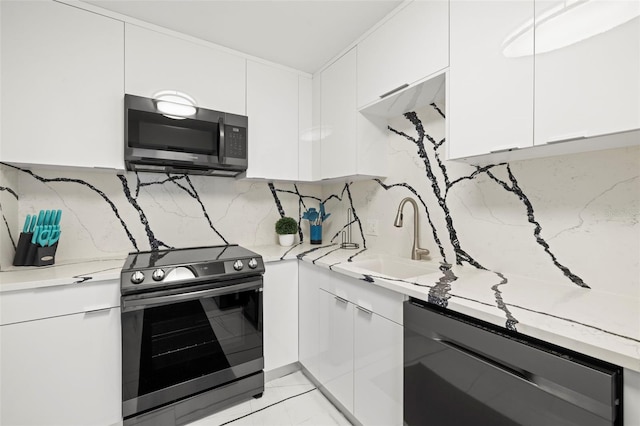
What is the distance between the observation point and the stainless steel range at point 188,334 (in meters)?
1.51

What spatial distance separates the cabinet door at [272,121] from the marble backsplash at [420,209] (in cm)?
34

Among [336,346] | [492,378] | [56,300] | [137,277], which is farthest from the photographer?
[336,346]

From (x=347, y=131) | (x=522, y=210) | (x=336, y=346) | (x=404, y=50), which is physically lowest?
(x=336, y=346)

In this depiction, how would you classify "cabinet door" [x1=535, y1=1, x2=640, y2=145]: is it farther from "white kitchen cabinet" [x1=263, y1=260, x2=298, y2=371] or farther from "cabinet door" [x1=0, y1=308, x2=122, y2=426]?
"cabinet door" [x1=0, y1=308, x2=122, y2=426]

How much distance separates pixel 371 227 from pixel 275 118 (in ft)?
3.81

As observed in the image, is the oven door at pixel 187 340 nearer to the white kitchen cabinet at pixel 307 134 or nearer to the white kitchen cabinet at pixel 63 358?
the white kitchen cabinet at pixel 63 358

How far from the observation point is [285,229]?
2.46m

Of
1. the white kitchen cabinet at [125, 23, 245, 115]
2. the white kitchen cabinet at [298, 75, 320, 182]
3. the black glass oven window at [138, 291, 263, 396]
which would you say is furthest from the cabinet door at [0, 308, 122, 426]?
the white kitchen cabinet at [298, 75, 320, 182]

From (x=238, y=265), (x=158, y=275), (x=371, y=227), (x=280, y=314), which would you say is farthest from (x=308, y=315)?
(x=158, y=275)

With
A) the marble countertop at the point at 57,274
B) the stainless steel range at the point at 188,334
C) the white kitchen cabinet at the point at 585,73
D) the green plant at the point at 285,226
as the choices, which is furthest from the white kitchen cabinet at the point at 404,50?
the marble countertop at the point at 57,274

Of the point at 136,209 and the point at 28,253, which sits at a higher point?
the point at 136,209

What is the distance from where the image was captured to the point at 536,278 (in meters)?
1.34

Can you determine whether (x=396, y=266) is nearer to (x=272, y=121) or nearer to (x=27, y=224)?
(x=272, y=121)

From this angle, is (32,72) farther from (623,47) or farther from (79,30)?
(623,47)
